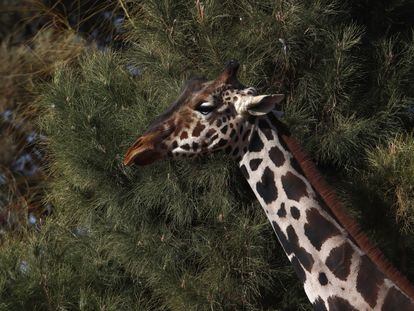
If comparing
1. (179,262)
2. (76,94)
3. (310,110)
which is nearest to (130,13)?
(76,94)

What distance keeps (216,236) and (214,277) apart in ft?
0.73

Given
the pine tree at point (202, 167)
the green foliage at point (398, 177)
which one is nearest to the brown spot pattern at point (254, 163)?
the pine tree at point (202, 167)

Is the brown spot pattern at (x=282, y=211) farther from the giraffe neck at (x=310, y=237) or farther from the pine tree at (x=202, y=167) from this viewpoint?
the pine tree at (x=202, y=167)

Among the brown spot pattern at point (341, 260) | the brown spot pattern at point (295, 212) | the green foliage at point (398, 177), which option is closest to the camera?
the brown spot pattern at point (341, 260)

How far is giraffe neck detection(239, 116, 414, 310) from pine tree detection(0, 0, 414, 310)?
735 mm

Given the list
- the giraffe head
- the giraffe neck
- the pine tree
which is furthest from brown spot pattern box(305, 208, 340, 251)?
the pine tree

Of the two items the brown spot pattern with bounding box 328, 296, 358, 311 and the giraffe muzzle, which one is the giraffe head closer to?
A: the giraffe muzzle

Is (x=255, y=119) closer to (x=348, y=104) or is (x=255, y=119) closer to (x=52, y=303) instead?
(x=348, y=104)

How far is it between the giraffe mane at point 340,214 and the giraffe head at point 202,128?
0.48 ft

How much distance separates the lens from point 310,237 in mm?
3875

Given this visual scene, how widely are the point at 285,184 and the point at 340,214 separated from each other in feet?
0.85

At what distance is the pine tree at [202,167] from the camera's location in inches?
190

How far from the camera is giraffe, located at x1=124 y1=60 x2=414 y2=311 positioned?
3766 millimetres

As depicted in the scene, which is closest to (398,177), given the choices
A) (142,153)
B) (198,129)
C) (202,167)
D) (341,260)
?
(202,167)
